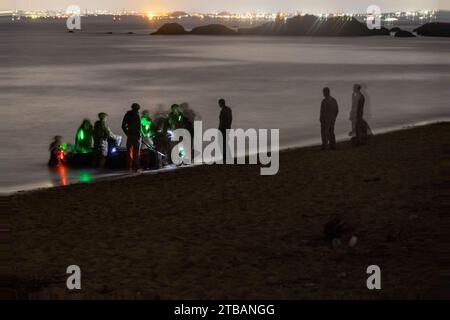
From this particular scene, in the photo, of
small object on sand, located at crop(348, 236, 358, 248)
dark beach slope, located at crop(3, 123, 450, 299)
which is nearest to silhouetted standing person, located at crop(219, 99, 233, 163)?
dark beach slope, located at crop(3, 123, 450, 299)

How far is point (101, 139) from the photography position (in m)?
16.7

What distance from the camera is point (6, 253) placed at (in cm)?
947

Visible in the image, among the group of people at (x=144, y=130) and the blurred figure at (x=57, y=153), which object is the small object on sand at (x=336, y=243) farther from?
the blurred figure at (x=57, y=153)

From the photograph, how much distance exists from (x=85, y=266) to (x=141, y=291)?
126 centimetres

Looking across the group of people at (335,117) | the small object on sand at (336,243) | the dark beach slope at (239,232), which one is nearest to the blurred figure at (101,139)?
the dark beach slope at (239,232)

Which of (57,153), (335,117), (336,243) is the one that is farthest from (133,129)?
(336,243)

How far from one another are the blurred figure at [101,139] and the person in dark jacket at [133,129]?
694 millimetres

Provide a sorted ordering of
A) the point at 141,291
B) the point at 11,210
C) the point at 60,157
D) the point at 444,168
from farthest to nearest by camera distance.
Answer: the point at 60,157
the point at 444,168
the point at 11,210
the point at 141,291

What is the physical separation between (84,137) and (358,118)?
622 cm

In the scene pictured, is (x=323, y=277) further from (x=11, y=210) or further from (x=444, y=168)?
(x=444, y=168)

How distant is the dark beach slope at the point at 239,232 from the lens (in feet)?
27.2

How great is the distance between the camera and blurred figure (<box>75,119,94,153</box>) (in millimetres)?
16938
